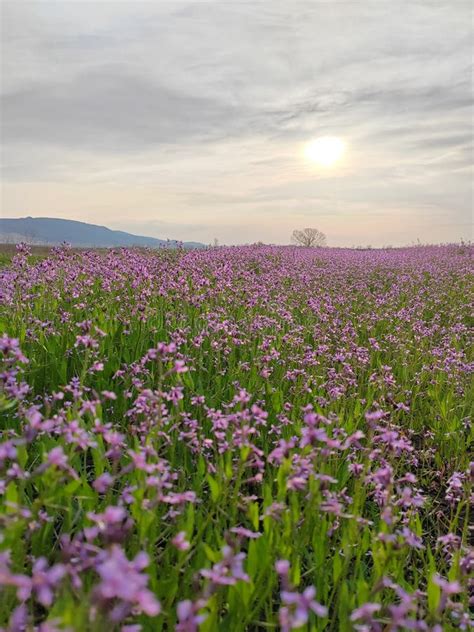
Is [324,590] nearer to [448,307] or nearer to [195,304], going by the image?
[195,304]

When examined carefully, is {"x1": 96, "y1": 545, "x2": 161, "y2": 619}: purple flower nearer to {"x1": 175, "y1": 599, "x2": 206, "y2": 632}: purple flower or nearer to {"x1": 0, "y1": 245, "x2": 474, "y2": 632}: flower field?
{"x1": 0, "y1": 245, "x2": 474, "y2": 632}: flower field

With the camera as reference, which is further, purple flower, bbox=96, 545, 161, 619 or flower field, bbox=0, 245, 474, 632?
flower field, bbox=0, 245, 474, 632

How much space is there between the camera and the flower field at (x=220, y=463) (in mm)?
1636

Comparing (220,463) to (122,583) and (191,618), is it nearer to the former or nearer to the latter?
(191,618)

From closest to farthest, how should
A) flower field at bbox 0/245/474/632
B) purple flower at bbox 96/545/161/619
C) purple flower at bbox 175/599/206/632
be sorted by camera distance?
purple flower at bbox 96/545/161/619 → purple flower at bbox 175/599/206/632 → flower field at bbox 0/245/474/632

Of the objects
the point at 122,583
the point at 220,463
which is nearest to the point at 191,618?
the point at 122,583

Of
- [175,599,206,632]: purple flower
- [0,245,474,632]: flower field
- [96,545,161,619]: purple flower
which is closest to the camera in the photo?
[96,545,161,619]: purple flower

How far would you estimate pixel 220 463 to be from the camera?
2.38m

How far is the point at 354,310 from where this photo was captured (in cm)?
925

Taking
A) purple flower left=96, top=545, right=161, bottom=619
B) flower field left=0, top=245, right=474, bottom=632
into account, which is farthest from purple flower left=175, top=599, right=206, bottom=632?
purple flower left=96, top=545, right=161, bottom=619

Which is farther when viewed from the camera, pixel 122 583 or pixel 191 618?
pixel 191 618

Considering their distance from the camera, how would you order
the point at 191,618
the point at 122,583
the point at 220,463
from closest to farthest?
the point at 122,583 < the point at 191,618 < the point at 220,463

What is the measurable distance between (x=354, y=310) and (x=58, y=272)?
5.35 meters

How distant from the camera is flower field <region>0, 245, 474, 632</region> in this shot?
5.37 ft
